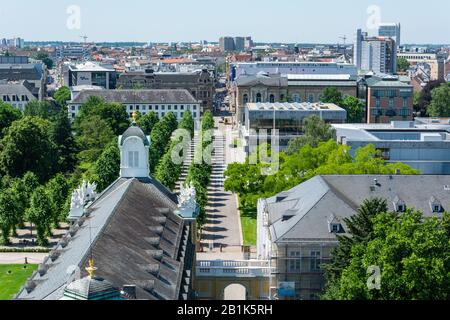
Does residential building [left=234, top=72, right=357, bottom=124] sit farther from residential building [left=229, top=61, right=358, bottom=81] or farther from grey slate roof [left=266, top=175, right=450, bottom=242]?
grey slate roof [left=266, top=175, right=450, bottom=242]

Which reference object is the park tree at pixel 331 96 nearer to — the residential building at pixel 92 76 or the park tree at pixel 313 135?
the park tree at pixel 313 135

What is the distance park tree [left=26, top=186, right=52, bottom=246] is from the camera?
65562 millimetres

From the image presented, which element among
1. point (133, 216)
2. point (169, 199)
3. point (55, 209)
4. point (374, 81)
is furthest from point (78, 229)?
point (374, 81)

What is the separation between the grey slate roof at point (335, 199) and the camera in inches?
1892

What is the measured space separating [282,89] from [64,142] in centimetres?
5336

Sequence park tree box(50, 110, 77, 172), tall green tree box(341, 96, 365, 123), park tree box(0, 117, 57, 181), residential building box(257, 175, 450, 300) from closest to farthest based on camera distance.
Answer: residential building box(257, 175, 450, 300) < park tree box(0, 117, 57, 181) < park tree box(50, 110, 77, 172) < tall green tree box(341, 96, 365, 123)

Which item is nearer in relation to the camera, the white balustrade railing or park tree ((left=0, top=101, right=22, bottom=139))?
the white balustrade railing

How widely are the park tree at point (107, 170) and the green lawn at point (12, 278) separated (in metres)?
16.7

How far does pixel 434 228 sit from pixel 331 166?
1055 inches

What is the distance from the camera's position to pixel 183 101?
153 m

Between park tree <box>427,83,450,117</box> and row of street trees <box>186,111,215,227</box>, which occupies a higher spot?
park tree <box>427,83,450,117</box>

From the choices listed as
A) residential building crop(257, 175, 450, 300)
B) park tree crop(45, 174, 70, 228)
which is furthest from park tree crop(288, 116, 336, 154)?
residential building crop(257, 175, 450, 300)

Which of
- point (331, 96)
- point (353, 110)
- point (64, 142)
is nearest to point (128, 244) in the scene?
point (64, 142)

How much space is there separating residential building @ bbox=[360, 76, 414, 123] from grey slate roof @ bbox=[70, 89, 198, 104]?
3297 cm
